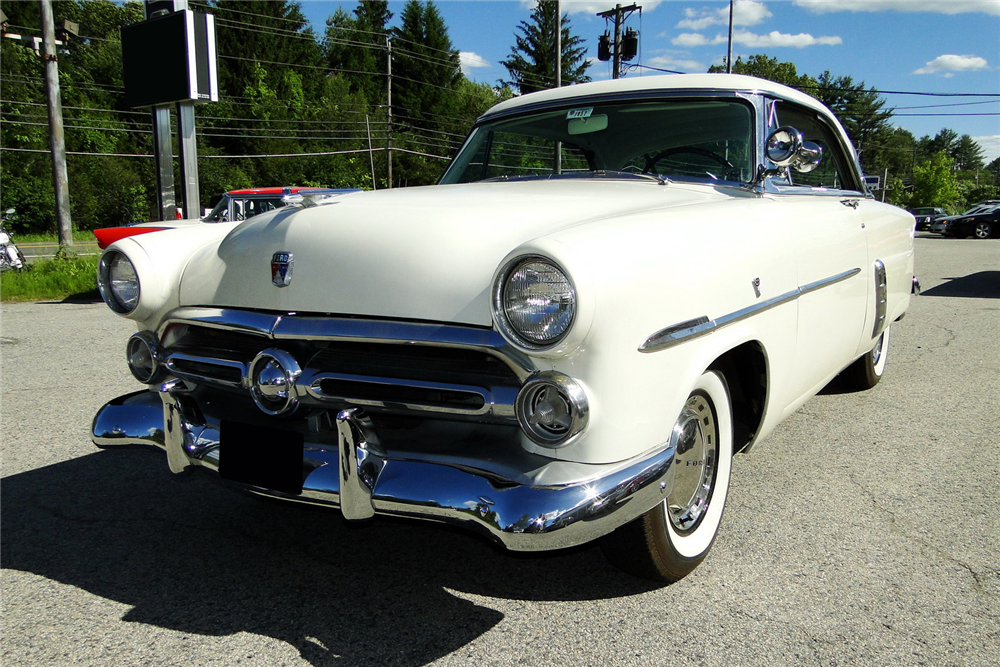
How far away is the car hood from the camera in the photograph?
201 centimetres

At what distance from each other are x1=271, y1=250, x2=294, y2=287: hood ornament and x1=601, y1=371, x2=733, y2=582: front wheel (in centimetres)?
120

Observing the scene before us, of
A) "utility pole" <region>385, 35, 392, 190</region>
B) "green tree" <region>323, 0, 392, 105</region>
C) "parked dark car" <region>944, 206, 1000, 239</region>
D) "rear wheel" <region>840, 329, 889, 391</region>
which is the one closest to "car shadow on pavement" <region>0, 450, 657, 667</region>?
"rear wheel" <region>840, 329, 889, 391</region>

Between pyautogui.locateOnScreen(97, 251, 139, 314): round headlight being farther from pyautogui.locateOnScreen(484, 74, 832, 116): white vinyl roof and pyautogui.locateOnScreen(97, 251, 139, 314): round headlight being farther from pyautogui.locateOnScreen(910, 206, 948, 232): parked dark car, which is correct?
pyautogui.locateOnScreen(910, 206, 948, 232): parked dark car

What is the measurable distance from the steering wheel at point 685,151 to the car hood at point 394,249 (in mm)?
376

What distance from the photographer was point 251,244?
95.5 inches

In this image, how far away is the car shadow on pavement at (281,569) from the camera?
2.09 metres

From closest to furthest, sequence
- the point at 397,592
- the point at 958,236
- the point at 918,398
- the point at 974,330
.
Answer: the point at 397,592 → the point at 918,398 → the point at 974,330 → the point at 958,236

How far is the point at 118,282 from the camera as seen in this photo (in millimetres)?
2664

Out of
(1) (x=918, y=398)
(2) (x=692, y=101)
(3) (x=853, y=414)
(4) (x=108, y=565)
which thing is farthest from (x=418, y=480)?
(1) (x=918, y=398)

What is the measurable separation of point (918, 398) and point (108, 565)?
14.0ft

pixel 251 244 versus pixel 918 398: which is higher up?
pixel 251 244

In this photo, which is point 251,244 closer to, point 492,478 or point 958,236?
point 492,478

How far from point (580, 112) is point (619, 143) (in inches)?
9.2

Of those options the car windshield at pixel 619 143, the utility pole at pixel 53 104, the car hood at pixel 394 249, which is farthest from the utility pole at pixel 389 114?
the car hood at pixel 394 249
